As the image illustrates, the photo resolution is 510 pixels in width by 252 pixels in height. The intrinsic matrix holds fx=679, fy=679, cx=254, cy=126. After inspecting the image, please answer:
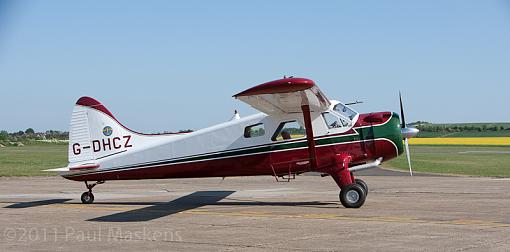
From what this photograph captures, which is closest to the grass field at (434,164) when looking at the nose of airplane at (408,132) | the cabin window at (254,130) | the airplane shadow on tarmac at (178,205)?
the airplane shadow on tarmac at (178,205)

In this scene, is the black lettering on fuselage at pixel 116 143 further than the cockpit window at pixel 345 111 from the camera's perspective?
Yes

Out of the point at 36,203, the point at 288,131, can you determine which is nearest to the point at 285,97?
the point at 288,131

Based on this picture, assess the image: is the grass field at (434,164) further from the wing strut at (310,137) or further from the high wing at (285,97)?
the wing strut at (310,137)

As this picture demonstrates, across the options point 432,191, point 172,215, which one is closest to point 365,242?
point 172,215

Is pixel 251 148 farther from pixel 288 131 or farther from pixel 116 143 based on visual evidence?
pixel 116 143

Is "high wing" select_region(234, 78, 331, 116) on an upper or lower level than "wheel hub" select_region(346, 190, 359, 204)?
upper

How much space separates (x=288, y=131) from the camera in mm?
16703

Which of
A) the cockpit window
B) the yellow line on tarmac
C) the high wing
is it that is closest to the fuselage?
the cockpit window

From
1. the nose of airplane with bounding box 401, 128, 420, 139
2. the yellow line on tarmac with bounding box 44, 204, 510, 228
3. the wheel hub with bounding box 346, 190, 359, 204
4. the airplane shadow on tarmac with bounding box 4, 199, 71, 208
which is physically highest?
the nose of airplane with bounding box 401, 128, 420, 139

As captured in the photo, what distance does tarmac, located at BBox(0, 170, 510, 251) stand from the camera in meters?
10.3

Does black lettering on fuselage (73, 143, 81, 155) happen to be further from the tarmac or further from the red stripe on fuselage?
the tarmac

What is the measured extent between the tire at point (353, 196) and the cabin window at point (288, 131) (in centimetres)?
180

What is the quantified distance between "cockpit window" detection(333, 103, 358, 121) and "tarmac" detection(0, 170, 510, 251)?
7.22 feet

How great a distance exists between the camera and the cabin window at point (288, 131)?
16.6 m
